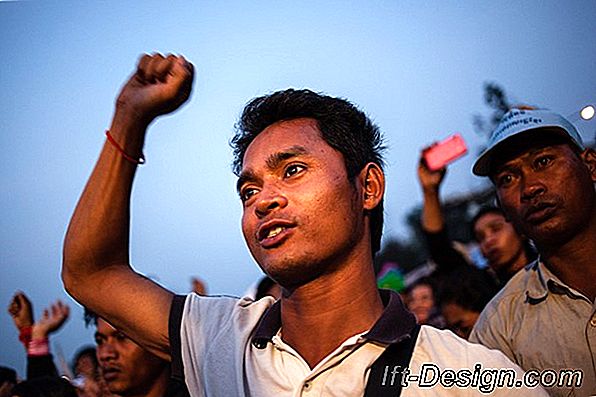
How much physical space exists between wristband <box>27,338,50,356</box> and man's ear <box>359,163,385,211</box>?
3206mm

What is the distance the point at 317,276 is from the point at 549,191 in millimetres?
1002

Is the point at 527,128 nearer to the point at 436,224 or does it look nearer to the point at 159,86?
the point at 159,86

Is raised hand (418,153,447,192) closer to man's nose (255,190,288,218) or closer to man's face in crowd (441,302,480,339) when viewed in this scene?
man's face in crowd (441,302,480,339)

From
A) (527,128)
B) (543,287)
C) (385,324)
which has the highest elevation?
(527,128)

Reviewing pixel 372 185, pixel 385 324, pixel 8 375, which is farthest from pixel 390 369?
pixel 8 375

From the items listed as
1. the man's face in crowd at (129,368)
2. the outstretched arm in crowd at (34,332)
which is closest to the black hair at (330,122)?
the man's face in crowd at (129,368)

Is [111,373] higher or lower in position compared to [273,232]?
lower

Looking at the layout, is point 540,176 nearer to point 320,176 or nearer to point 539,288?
point 539,288

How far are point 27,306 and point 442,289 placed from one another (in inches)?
109

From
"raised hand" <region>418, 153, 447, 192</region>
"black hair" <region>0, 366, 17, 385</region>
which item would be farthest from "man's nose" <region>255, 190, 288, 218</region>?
"black hair" <region>0, 366, 17, 385</region>

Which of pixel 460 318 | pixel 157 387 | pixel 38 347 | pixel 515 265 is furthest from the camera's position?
pixel 38 347

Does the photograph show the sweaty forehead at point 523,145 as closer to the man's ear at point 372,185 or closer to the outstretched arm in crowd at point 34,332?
the man's ear at point 372,185

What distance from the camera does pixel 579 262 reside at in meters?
2.47

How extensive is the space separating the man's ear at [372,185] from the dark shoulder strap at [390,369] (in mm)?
455
